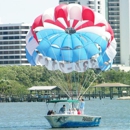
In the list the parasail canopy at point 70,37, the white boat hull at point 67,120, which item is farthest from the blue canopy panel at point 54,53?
the white boat hull at point 67,120

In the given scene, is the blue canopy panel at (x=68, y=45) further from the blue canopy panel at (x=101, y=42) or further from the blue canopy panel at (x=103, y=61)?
the blue canopy panel at (x=103, y=61)

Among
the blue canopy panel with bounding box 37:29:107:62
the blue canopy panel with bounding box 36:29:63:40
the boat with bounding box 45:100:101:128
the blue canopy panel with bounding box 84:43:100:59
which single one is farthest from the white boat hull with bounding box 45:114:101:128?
the blue canopy panel with bounding box 36:29:63:40

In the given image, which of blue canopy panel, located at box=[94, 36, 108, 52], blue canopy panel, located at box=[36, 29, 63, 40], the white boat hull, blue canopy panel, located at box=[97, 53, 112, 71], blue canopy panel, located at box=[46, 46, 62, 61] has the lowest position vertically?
the white boat hull

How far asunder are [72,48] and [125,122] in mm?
13745

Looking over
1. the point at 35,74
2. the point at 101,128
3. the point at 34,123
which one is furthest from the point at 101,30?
the point at 35,74

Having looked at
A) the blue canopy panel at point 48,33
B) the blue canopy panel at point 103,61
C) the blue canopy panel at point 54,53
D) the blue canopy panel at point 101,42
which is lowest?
the blue canopy panel at point 103,61

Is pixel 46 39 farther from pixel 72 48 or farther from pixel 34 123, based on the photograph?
pixel 34 123

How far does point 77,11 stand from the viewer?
3083 inches

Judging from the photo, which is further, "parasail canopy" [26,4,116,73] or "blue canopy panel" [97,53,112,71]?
"blue canopy panel" [97,53,112,71]

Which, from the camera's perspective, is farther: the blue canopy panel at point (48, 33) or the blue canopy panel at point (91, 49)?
the blue canopy panel at point (48, 33)

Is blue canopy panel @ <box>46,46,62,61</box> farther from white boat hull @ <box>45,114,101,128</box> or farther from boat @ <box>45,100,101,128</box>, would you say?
white boat hull @ <box>45,114,101,128</box>

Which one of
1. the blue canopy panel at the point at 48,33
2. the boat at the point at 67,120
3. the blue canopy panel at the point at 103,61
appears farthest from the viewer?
the blue canopy panel at the point at 103,61

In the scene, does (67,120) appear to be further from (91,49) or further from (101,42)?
(101,42)

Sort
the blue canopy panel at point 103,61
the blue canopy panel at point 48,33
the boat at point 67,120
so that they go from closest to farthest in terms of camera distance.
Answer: the boat at point 67,120, the blue canopy panel at point 48,33, the blue canopy panel at point 103,61
